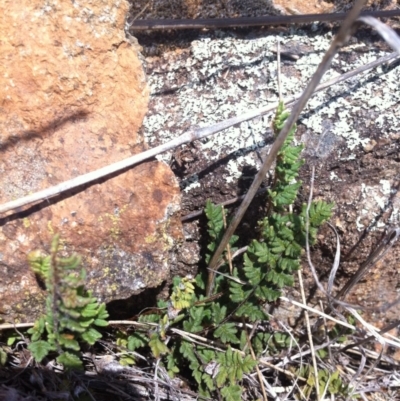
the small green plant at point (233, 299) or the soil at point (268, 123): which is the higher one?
the soil at point (268, 123)

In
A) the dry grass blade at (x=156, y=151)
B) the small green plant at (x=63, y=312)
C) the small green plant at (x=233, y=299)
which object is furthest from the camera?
the small green plant at (x=233, y=299)

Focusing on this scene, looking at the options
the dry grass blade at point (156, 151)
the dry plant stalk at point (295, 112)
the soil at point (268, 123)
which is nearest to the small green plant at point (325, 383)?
the soil at point (268, 123)

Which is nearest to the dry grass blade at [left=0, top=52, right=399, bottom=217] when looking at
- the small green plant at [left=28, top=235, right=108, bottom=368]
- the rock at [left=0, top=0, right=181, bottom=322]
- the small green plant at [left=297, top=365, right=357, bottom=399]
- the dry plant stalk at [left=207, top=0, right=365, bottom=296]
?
the rock at [left=0, top=0, right=181, bottom=322]

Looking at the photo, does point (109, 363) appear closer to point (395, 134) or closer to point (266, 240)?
point (266, 240)

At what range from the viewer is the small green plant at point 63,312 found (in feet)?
5.40

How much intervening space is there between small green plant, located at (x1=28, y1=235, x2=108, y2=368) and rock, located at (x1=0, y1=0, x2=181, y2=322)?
0.11 meters

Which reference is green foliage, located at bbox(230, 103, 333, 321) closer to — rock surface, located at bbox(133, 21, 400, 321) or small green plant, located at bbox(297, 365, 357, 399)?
rock surface, located at bbox(133, 21, 400, 321)

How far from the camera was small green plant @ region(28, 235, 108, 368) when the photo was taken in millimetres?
1646

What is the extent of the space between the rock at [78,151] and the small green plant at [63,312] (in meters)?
0.11

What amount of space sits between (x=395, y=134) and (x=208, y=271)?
3.05 ft

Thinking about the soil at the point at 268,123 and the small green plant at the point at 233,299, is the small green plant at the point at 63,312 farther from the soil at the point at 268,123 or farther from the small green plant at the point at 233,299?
the soil at the point at 268,123

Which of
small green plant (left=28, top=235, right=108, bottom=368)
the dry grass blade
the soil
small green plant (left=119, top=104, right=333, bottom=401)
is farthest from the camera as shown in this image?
the soil

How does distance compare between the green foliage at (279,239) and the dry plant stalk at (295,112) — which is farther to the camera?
the green foliage at (279,239)

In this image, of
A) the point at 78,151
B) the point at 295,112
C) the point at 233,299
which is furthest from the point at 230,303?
the point at 295,112
